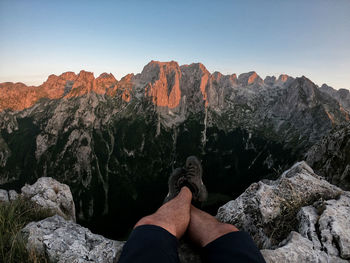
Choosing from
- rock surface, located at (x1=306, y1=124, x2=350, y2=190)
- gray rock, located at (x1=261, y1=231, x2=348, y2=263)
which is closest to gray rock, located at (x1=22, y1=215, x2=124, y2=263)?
gray rock, located at (x1=261, y1=231, x2=348, y2=263)

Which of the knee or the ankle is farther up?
the knee

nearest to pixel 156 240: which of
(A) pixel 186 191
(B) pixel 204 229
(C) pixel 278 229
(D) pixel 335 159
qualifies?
(B) pixel 204 229

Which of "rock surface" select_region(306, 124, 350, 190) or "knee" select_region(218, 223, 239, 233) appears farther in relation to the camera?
"rock surface" select_region(306, 124, 350, 190)

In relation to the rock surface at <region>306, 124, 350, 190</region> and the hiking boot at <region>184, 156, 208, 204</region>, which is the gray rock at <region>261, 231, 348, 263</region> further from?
the rock surface at <region>306, 124, 350, 190</region>

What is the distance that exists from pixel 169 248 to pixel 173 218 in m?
1.19

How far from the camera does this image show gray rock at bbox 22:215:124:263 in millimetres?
4210

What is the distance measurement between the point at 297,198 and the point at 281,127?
223 meters

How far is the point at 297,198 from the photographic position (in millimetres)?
5766

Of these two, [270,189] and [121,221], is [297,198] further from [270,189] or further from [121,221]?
[121,221]

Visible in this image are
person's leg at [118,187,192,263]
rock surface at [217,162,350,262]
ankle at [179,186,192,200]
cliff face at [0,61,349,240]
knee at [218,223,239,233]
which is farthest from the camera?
cliff face at [0,61,349,240]

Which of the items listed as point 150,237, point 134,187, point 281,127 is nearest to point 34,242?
point 150,237

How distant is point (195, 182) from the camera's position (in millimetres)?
7133

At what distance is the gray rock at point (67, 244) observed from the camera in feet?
13.8

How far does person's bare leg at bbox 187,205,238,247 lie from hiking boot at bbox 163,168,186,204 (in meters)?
2.22
